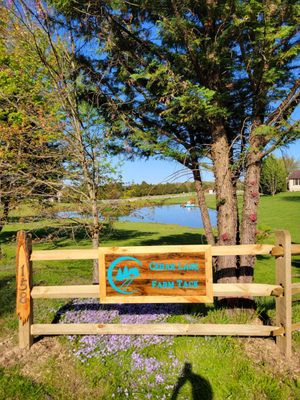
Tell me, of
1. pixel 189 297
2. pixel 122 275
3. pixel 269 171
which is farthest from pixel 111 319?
pixel 269 171

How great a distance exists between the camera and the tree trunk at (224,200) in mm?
5359

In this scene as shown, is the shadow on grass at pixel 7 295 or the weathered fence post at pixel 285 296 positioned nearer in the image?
the weathered fence post at pixel 285 296

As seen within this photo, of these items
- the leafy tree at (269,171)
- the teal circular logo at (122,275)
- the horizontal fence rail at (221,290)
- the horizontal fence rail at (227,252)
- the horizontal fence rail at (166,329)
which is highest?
the leafy tree at (269,171)

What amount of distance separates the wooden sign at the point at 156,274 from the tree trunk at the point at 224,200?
1281 mm

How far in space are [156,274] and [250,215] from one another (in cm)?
214

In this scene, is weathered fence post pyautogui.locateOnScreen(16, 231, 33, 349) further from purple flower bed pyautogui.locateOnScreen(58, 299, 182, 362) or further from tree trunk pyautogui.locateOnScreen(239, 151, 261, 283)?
tree trunk pyautogui.locateOnScreen(239, 151, 261, 283)

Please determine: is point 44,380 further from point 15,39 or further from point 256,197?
point 15,39

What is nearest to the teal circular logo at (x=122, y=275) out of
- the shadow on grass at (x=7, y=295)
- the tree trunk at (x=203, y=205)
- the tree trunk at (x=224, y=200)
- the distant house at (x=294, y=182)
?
the tree trunk at (x=224, y=200)

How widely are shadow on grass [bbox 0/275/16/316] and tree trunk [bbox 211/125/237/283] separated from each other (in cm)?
408

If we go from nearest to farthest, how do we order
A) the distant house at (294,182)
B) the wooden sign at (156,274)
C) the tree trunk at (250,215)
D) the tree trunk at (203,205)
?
the wooden sign at (156,274) < the tree trunk at (250,215) < the tree trunk at (203,205) < the distant house at (294,182)

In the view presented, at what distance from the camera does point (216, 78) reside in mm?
5582

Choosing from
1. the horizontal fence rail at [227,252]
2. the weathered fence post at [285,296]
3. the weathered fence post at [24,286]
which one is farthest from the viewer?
the weathered fence post at [24,286]

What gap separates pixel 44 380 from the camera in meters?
3.61

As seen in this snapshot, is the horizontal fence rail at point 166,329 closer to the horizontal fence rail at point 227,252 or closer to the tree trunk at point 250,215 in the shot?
the horizontal fence rail at point 227,252
